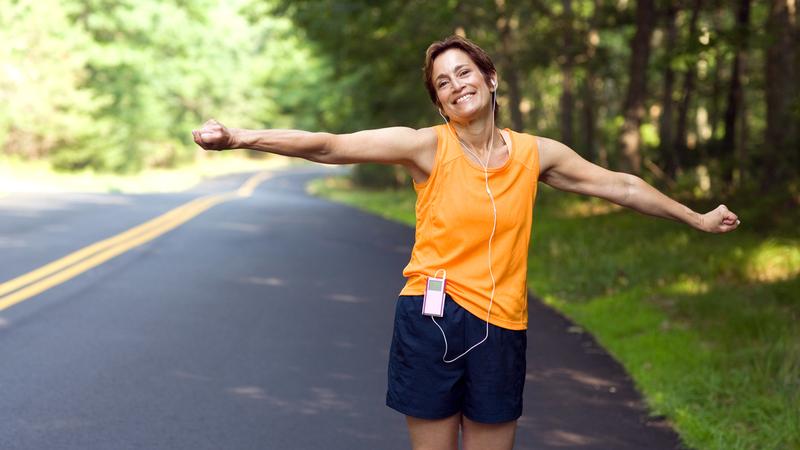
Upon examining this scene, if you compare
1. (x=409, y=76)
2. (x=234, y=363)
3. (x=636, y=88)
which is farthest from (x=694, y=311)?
(x=409, y=76)

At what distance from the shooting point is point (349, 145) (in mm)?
3242

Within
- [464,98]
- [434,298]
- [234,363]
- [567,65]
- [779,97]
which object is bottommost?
[234,363]

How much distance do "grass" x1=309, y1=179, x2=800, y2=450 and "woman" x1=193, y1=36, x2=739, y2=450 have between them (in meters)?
2.87

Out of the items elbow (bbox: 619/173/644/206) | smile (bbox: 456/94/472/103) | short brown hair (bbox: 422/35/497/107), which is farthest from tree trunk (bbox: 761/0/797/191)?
smile (bbox: 456/94/472/103)

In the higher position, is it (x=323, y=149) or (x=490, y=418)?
(x=323, y=149)

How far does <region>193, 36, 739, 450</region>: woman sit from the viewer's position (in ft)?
10.7

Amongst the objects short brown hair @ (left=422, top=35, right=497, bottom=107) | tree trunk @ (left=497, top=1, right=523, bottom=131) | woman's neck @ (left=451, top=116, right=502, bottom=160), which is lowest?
woman's neck @ (left=451, top=116, right=502, bottom=160)

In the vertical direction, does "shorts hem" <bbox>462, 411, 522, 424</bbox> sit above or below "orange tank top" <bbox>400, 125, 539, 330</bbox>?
below

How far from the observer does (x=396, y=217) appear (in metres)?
24.0

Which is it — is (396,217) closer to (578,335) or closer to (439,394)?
(578,335)

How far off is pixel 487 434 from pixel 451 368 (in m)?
0.29

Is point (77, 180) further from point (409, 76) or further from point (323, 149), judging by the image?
point (323, 149)

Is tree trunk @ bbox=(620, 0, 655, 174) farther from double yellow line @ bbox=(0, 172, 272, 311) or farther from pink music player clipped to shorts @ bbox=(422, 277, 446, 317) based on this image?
pink music player clipped to shorts @ bbox=(422, 277, 446, 317)

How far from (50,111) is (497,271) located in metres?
42.3
